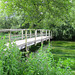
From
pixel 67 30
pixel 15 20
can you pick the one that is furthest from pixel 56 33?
pixel 15 20

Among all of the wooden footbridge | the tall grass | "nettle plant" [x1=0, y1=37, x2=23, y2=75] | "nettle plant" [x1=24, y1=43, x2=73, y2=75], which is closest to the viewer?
"nettle plant" [x1=0, y1=37, x2=23, y2=75]

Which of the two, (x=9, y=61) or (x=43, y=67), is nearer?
(x=9, y=61)

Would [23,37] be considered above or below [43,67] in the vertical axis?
above

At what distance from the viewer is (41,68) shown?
264 cm

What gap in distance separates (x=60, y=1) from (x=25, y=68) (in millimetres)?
4622

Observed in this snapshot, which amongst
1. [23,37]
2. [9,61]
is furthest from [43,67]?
[23,37]

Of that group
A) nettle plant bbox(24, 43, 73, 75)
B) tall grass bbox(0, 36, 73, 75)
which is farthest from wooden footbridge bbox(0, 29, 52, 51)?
nettle plant bbox(24, 43, 73, 75)

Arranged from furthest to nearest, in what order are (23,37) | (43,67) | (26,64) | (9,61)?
(23,37) → (26,64) → (43,67) → (9,61)

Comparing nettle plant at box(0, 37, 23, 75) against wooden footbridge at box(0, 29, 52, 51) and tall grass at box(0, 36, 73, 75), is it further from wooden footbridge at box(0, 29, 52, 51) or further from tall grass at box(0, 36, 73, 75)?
wooden footbridge at box(0, 29, 52, 51)

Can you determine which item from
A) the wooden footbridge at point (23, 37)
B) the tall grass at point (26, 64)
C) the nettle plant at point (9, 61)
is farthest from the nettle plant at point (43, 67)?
the wooden footbridge at point (23, 37)

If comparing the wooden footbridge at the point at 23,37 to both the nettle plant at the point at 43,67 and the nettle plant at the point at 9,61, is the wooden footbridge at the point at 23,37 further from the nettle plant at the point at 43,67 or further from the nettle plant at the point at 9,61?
the nettle plant at the point at 43,67

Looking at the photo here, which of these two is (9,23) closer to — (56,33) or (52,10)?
(56,33)

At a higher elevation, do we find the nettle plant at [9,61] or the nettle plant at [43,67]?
the nettle plant at [9,61]

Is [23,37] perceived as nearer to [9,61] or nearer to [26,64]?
[26,64]
